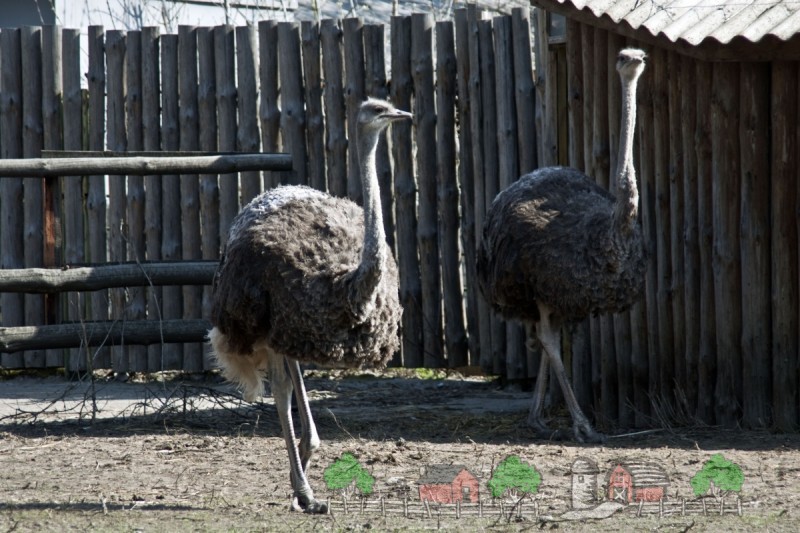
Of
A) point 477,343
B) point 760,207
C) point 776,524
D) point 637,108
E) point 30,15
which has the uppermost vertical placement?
point 30,15

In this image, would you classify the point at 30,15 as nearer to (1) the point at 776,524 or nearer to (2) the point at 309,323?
(2) the point at 309,323

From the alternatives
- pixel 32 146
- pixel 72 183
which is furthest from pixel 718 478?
pixel 32 146

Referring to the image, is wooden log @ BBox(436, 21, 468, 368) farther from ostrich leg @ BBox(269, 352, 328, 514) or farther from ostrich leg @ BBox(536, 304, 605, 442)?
ostrich leg @ BBox(269, 352, 328, 514)

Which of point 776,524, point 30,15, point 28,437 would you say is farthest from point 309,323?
point 30,15

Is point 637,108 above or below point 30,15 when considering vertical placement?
below

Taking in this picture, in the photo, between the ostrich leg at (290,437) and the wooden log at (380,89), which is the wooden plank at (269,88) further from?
the ostrich leg at (290,437)

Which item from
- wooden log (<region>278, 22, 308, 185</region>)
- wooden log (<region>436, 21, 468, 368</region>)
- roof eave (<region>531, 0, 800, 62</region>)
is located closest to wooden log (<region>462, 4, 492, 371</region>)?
wooden log (<region>436, 21, 468, 368</region>)

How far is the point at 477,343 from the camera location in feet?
30.4

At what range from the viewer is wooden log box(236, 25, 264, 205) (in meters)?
9.63

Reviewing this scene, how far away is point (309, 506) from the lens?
18.1 ft

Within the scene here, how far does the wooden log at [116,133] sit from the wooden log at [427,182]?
2.34 meters

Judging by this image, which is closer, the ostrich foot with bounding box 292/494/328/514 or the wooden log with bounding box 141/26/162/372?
the ostrich foot with bounding box 292/494/328/514

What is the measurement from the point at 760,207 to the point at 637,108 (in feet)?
3.42

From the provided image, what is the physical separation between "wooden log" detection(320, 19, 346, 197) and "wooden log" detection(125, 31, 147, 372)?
1.51 meters
